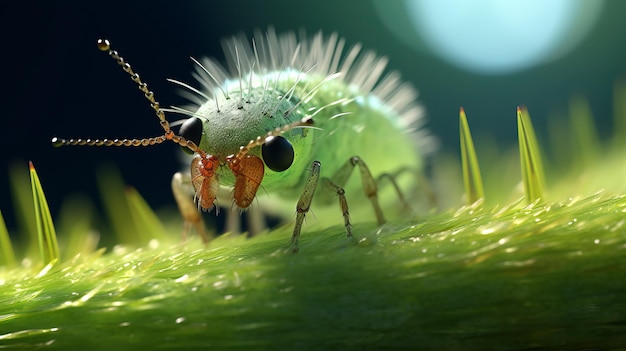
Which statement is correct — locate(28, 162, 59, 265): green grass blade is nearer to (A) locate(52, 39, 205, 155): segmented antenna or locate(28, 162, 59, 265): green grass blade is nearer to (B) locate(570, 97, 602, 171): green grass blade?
(A) locate(52, 39, 205, 155): segmented antenna

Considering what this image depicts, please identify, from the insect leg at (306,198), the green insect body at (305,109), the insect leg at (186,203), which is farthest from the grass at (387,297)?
the insect leg at (186,203)

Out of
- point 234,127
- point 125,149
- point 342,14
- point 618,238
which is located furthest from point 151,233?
point 342,14

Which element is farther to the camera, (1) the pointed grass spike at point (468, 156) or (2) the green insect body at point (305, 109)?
(2) the green insect body at point (305, 109)

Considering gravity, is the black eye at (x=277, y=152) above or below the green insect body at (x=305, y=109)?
below

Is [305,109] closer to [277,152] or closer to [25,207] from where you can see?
[277,152]

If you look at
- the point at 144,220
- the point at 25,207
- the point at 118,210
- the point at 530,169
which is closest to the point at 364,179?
the point at 144,220

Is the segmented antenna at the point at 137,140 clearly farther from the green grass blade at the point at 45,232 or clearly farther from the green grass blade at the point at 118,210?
the green grass blade at the point at 118,210
